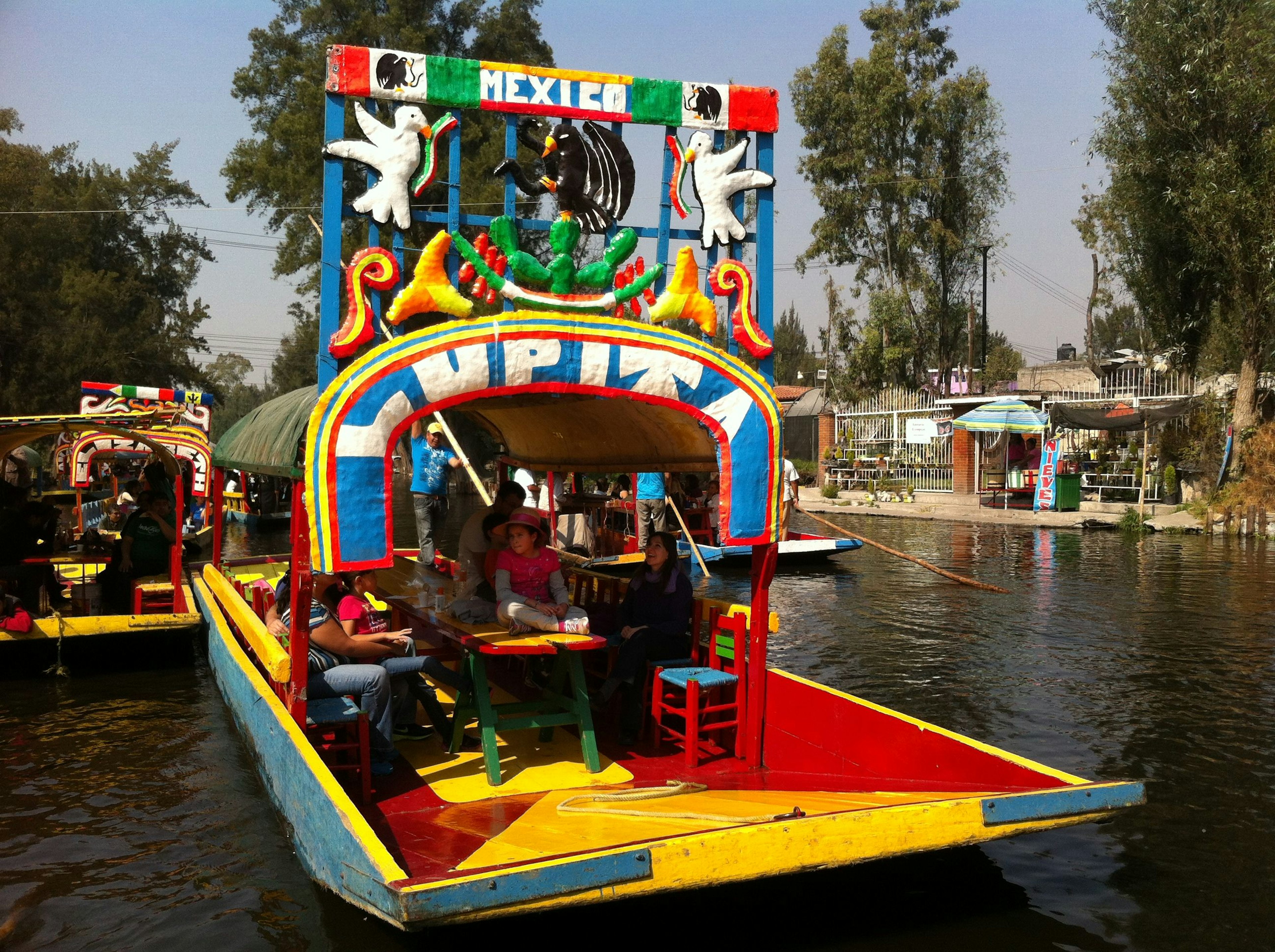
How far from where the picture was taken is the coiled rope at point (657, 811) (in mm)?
5465

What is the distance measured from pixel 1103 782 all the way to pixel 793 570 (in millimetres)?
14153

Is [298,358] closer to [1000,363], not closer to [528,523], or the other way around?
[1000,363]

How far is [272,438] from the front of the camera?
7.22 metres

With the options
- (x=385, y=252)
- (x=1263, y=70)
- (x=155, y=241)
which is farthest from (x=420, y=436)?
A: (x=155, y=241)

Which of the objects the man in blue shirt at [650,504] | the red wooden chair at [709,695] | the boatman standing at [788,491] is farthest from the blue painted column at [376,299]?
the boatman standing at [788,491]

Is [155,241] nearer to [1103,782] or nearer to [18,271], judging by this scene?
[18,271]

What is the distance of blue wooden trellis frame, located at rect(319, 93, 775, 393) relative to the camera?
5.86m

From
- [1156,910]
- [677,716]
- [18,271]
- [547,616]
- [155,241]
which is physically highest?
[155,241]

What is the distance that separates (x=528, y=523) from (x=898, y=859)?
3.24m

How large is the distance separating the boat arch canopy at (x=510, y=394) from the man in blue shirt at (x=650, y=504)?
1045 cm

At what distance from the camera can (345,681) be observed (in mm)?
6730

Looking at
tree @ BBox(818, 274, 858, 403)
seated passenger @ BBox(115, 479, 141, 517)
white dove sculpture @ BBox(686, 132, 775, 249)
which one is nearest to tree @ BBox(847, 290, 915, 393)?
tree @ BBox(818, 274, 858, 403)

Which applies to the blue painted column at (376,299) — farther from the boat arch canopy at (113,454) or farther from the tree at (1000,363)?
the tree at (1000,363)

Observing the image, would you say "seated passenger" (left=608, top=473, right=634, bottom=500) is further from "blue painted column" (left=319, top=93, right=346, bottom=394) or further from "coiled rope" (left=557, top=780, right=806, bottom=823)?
"blue painted column" (left=319, top=93, right=346, bottom=394)
